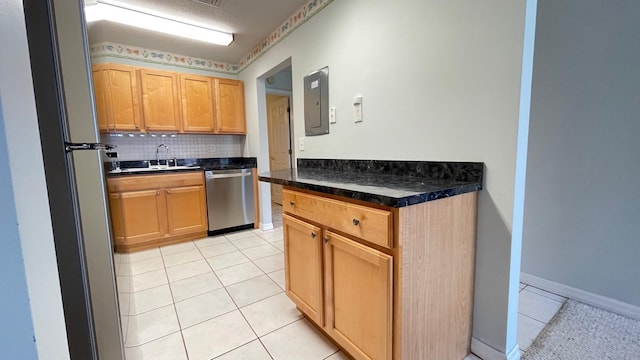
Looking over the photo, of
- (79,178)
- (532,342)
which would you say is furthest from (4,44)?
(532,342)

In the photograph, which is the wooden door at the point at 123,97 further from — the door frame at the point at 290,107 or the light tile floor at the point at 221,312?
the door frame at the point at 290,107

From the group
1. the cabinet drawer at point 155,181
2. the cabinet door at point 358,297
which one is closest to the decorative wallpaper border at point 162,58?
the cabinet drawer at point 155,181

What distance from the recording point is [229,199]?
3410 millimetres

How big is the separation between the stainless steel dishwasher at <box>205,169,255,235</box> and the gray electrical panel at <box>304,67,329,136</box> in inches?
56.5

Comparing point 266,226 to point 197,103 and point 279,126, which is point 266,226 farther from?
point 279,126

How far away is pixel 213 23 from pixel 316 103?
1.41m

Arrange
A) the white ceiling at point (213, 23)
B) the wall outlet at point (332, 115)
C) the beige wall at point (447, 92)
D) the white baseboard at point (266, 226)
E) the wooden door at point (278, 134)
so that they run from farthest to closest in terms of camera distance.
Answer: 1. the wooden door at point (278, 134)
2. the white baseboard at point (266, 226)
3. the white ceiling at point (213, 23)
4. the wall outlet at point (332, 115)
5. the beige wall at point (447, 92)

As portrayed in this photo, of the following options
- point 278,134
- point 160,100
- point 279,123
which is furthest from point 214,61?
point 278,134

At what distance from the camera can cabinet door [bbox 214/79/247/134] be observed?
141 inches

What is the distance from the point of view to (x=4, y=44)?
32 centimetres

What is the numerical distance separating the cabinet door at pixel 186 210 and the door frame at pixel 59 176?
262 cm

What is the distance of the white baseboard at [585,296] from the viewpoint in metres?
1.52

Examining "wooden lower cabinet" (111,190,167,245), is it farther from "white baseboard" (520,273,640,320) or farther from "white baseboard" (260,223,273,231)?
"white baseboard" (520,273,640,320)

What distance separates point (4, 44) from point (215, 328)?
1.69 meters
